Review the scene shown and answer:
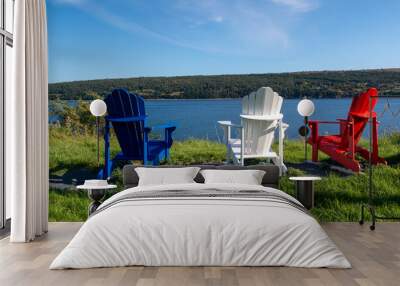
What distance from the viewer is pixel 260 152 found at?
692cm

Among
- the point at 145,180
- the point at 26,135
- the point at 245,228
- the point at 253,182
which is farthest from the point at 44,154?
the point at 245,228

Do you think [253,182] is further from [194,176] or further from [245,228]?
[245,228]

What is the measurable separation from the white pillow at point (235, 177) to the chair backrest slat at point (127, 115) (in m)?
1.06

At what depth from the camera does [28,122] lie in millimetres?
5395

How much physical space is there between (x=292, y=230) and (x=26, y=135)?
8.62ft

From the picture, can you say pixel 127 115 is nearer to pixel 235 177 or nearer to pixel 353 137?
pixel 235 177

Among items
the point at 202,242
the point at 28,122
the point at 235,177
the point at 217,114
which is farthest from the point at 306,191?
the point at 28,122

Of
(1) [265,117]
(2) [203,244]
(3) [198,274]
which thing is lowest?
(3) [198,274]

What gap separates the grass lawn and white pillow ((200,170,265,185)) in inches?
42.2

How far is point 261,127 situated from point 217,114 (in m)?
0.71

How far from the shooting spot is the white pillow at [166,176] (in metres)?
5.97

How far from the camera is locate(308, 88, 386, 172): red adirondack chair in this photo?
6.80 m

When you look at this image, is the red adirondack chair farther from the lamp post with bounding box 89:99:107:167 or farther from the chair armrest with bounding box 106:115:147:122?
the lamp post with bounding box 89:99:107:167

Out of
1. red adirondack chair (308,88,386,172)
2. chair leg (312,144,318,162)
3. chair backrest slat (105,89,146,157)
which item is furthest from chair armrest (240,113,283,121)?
chair backrest slat (105,89,146,157)
